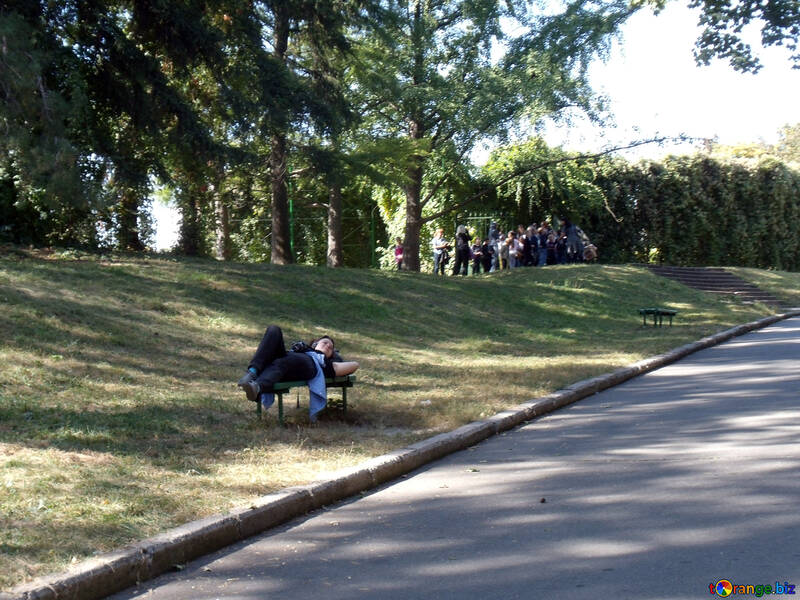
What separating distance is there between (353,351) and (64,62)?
7420 millimetres

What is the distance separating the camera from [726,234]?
40531 millimetres

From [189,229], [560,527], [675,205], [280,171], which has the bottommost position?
[560,527]

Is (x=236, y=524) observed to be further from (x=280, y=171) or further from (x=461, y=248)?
(x=461, y=248)

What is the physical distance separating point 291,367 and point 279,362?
0.14 metres

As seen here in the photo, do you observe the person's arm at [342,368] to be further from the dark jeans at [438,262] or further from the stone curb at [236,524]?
the dark jeans at [438,262]

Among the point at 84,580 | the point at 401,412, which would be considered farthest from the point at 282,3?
the point at 84,580

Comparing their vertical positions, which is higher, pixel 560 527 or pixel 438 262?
pixel 438 262

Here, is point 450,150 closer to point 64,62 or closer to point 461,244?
point 461,244

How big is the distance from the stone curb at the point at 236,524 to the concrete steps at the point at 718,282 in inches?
865

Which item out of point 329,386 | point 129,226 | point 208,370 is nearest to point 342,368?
point 329,386

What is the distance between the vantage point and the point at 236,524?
6.00 metres

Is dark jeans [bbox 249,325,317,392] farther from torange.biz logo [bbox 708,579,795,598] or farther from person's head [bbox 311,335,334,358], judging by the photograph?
torange.biz logo [bbox 708,579,795,598]

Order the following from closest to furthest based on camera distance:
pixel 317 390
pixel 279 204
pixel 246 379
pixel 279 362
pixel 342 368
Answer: pixel 246 379, pixel 279 362, pixel 317 390, pixel 342 368, pixel 279 204

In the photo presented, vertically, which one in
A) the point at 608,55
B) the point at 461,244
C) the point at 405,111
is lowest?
the point at 461,244
